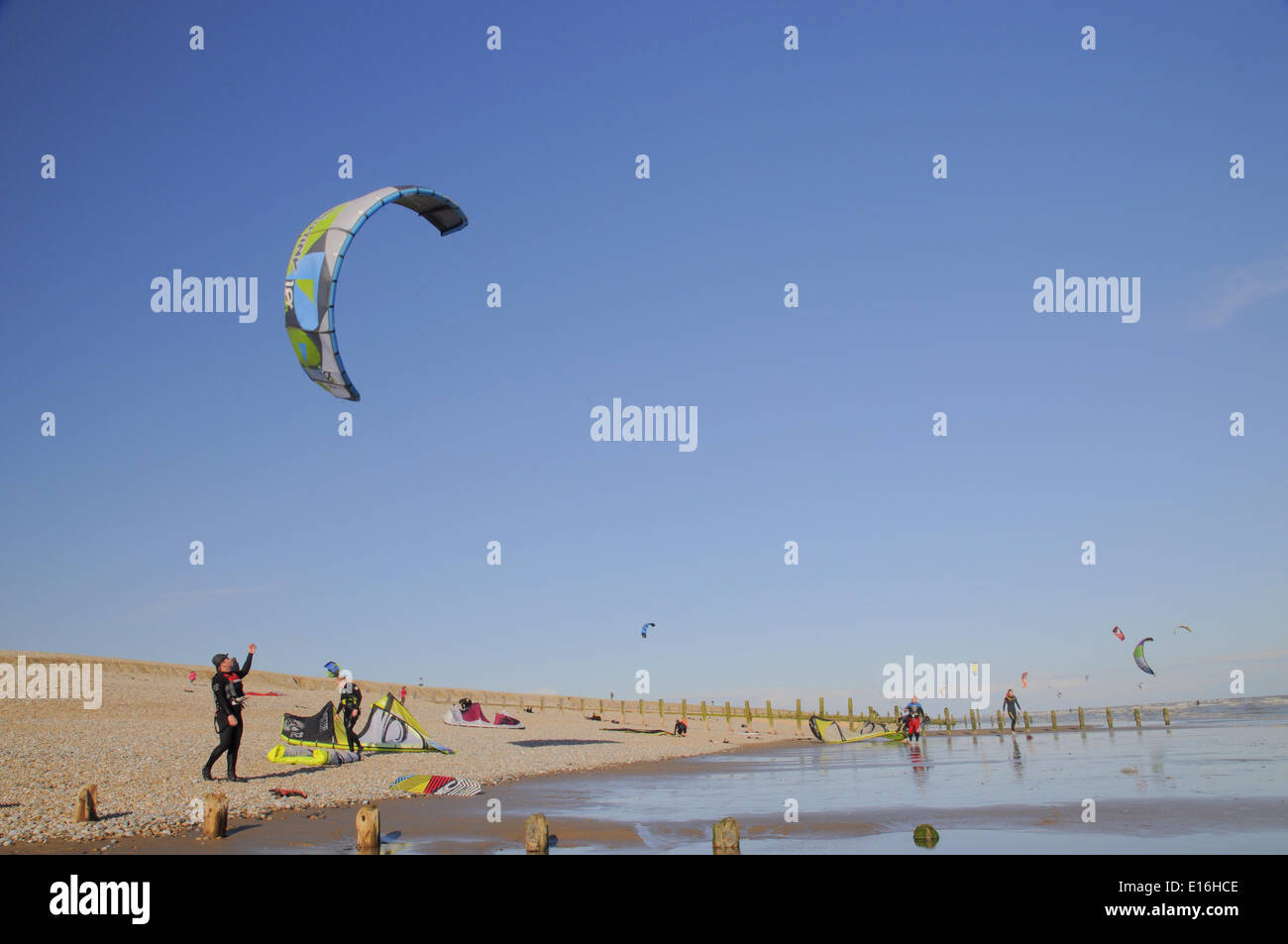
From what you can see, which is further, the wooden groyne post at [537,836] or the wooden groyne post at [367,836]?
the wooden groyne post at [537,836]

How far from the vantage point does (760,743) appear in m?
45.7

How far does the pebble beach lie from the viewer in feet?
39.4

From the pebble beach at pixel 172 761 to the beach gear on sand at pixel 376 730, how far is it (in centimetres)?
59

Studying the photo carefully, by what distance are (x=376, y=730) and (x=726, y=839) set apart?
15.3m

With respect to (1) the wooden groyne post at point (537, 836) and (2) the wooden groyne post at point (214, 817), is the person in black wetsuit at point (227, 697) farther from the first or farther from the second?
(1) the wooden groyne post at point (537, 836)

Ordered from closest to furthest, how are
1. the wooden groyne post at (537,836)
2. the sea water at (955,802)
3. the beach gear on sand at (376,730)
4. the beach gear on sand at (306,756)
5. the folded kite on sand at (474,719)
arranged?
1. the wooden groyne post at (537,836)
2. the sea water at (955,802)
3. the beach gear on sand at (306,756)
4. the beach gear on sand at (376,730)
5. the folded kite on sand at (474,719)

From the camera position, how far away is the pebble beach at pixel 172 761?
12.0 m

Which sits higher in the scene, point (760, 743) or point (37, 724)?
point (37, 724)

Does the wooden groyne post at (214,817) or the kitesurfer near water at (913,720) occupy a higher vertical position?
the wooden groyne post at (214,817)

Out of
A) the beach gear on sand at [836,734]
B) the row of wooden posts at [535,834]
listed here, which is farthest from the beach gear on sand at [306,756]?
the beach gear on sand at [836,734]
